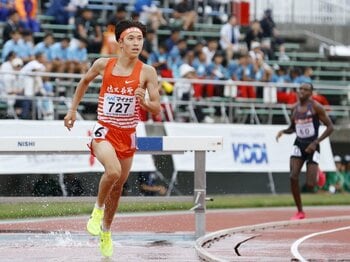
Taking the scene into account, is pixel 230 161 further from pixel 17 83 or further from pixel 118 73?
pixel 118 73

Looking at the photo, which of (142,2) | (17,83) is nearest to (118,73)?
(17,83)

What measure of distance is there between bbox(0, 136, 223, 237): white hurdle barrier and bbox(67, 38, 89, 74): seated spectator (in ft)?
38.0

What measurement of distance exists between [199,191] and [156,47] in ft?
48.5

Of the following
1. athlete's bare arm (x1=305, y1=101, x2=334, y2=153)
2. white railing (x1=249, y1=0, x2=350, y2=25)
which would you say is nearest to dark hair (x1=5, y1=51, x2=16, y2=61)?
athlete's bare arm (x1=305, y1=101, x2=334, y2=153)

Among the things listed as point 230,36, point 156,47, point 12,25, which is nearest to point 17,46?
point 12,25

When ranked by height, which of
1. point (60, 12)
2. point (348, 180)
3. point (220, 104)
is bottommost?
point (348, 180)

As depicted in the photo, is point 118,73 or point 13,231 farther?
point 13,231

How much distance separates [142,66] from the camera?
1252 cm

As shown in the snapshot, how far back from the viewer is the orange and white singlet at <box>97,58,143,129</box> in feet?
40.4

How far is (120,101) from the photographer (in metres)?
12.3

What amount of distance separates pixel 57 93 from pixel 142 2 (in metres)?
6.62

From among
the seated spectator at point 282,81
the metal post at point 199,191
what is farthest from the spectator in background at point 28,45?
the metal post at point 199,191

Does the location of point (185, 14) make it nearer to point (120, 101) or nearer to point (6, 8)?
point (6, 8)

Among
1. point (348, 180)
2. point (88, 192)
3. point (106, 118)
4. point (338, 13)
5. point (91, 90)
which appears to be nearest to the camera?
point (106, 118)
